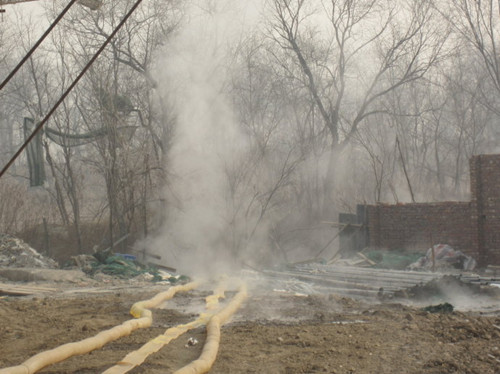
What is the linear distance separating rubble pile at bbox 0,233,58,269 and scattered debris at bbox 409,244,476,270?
974cm

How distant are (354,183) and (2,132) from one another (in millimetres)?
26313

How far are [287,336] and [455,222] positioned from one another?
36.2ft

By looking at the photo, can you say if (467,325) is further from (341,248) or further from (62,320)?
(341,248)

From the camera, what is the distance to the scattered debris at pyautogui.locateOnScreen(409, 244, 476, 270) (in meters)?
16.5

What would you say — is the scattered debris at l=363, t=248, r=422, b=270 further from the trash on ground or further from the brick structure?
the trash on ground

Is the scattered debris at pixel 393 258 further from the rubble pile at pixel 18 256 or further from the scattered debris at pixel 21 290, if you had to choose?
the rubble pile at pixel 18 256

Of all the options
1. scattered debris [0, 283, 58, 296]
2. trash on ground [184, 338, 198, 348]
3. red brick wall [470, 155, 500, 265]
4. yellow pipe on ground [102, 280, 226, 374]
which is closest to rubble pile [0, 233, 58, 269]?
scattered debris [0, 283, 58, 296]

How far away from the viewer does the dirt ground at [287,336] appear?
20.3 feet

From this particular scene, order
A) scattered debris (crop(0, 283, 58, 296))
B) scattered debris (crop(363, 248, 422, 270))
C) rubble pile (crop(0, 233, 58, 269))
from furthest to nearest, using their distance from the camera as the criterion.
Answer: rubble pile (crop(0, 233, 58, 269))
scattered debris (crop(363, 248, 422, 270))
scattered debris (crop(0, 283, 58, 296))

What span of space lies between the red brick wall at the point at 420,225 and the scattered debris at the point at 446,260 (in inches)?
15.4

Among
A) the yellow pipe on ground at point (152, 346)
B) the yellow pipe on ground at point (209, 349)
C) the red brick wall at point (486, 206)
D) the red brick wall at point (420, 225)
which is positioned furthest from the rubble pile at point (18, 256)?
the red brick wall at point (486, 206)

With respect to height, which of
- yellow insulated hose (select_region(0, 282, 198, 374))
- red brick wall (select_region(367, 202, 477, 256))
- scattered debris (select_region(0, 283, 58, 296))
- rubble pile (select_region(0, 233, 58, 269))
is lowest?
yellow insulated hose (select_region(0, 282, 198, 374))

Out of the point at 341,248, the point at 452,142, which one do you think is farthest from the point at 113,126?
the point at 452,142

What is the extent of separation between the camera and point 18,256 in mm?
17750
